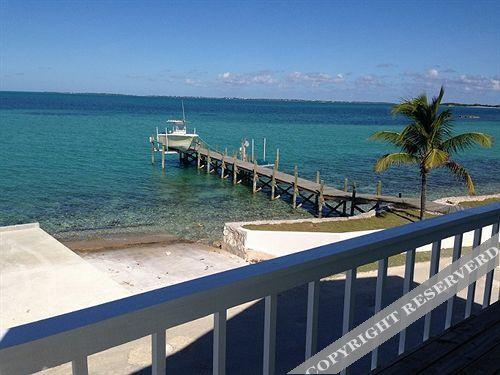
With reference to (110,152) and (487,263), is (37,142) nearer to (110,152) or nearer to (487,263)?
(110,152)

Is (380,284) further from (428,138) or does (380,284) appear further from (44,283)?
(428,138)

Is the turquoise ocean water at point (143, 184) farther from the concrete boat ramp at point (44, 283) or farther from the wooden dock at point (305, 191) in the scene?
the concrete boat ramp at point (44, 283)

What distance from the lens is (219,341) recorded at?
5.30ft

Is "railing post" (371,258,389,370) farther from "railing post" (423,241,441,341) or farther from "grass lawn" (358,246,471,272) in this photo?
"grass lawn" (358,246,471,272)

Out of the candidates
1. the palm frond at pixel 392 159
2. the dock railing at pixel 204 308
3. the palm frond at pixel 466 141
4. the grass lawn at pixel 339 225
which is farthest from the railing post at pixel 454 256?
the palm frond at pixel 466 141

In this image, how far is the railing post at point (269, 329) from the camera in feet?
5.64

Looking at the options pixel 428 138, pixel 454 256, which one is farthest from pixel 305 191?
pixel 454 256

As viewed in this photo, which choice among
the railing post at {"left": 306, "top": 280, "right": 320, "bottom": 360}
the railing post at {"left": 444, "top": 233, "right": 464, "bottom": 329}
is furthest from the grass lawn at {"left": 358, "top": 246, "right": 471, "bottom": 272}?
the railing post at {"left": 306, "top": 280, "right": 320, "bottom": 360}

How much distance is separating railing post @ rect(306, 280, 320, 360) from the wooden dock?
662 inches

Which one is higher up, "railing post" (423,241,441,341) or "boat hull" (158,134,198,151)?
"railing post" (423,241,441,341)

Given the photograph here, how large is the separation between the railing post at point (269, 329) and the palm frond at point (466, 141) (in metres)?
14.4

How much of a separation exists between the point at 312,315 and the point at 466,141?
47.9ft

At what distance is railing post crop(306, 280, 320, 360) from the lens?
1871 millimetres

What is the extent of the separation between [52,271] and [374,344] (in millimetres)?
10613
